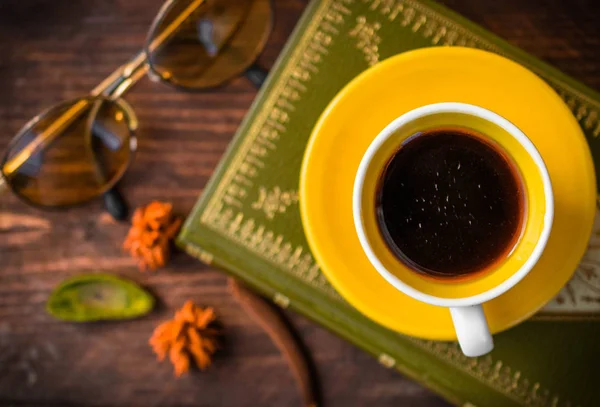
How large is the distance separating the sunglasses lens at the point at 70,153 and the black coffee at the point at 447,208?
0.36 m

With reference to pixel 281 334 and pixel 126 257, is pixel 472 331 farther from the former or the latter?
pixel 126 257

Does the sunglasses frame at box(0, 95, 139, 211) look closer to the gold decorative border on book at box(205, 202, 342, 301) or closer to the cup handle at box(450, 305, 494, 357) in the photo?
the gold decorative border on book at box(205, 202, 342, 301)

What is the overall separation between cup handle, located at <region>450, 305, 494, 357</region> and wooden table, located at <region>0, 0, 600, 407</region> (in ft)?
0.81

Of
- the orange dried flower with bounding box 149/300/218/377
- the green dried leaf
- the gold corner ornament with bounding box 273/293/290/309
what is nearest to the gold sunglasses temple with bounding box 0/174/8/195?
the green dried leaf

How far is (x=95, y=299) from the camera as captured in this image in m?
0.64

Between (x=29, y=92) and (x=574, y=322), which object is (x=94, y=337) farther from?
(x=574, y=322)

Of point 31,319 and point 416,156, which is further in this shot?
point 31,319

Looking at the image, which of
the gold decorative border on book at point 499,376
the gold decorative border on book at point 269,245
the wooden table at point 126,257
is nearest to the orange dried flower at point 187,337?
the wooden table at point 126,257

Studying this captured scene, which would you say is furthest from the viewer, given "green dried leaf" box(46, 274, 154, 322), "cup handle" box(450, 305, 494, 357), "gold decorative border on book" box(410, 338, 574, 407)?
"green dried leaf" box(46, 274, 154, 322)

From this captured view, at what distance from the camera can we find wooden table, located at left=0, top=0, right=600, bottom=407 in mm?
619

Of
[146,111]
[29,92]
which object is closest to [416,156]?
[146,111]

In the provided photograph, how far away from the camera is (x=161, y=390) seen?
635mm

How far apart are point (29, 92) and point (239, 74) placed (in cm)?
27

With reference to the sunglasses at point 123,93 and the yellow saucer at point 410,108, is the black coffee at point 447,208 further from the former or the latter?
the sunglasses at point 123,93
